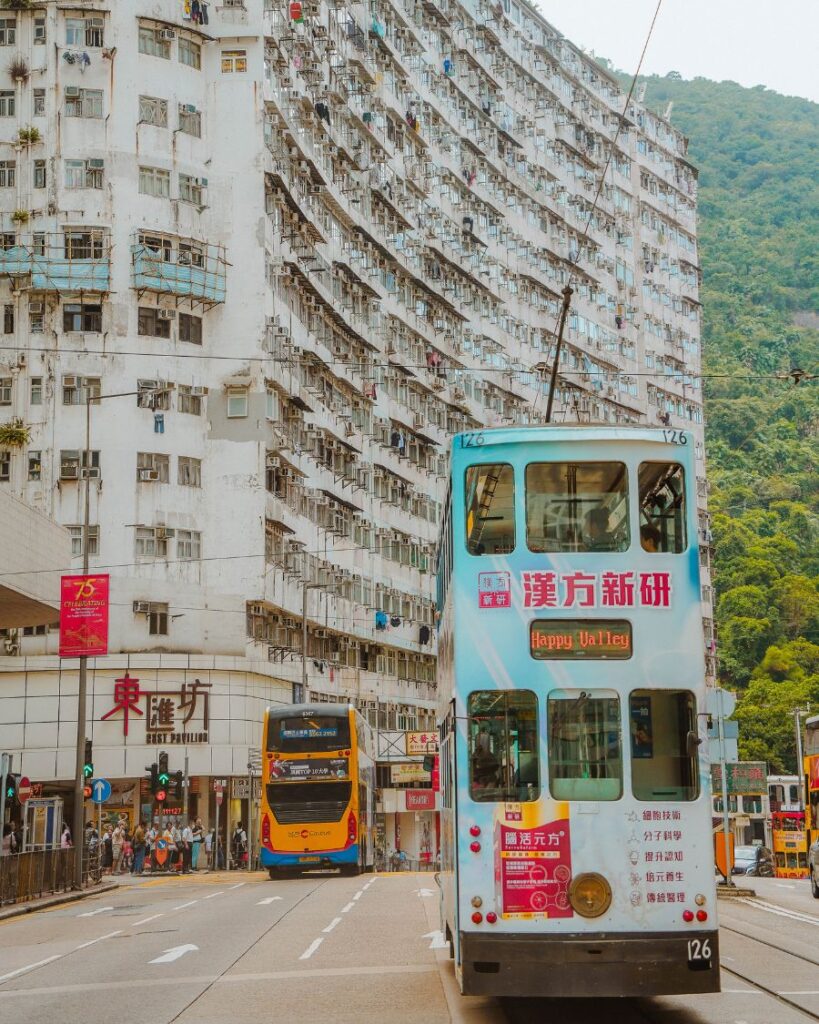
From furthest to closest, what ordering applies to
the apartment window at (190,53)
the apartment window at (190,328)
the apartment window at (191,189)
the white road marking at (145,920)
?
the apartment window at (190,53) → the apartment window at (191,189) → the apartment window at (190,328) → the white road marking at (145,920)

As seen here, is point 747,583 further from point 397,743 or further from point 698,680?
point 698,680

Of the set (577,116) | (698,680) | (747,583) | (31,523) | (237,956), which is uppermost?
(577,116)

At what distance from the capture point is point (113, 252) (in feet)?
159

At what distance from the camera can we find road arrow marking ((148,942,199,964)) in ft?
54.8

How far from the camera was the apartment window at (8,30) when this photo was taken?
164 ft

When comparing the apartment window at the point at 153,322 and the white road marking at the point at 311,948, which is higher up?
the apartment window at the point at 153,322

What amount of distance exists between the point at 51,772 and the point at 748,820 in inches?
1966

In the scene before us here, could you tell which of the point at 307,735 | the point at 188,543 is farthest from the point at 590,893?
the point at 188,543

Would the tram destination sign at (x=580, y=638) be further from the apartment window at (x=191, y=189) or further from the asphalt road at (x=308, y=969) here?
the apartment window at (x=191, y=189)

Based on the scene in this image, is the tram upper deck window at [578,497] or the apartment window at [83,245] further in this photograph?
the apartment window at [83,245]

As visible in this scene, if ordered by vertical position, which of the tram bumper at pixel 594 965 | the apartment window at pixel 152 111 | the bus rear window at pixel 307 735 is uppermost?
the apartment window at pixel 152 111

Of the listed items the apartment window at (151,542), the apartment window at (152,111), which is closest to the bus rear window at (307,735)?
the apartment window at (151,542)

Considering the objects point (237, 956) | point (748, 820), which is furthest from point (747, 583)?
point (237, 956)

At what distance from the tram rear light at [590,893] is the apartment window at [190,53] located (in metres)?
43.7
